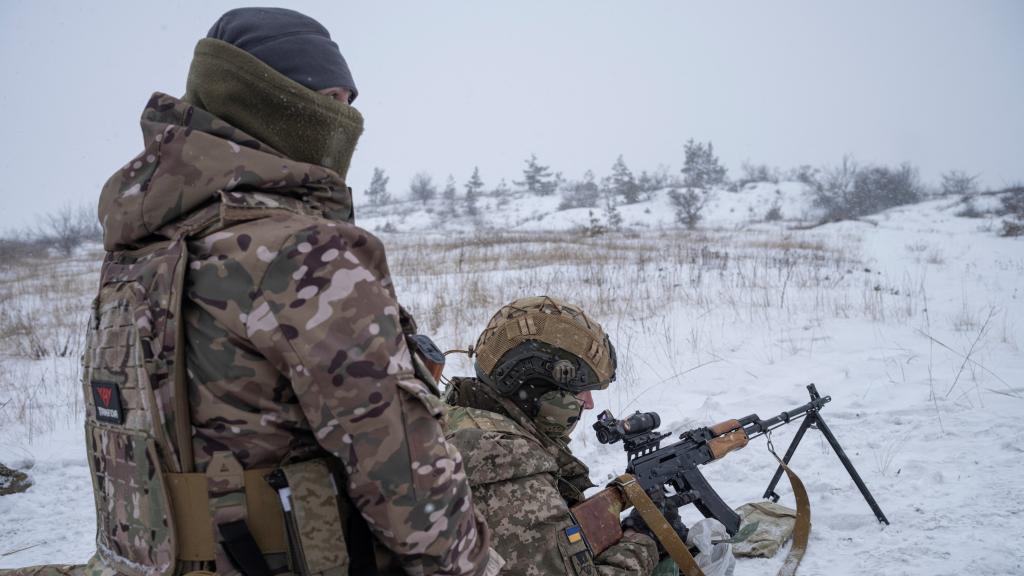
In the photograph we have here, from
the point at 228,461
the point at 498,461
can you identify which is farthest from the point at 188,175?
the point at 498,461

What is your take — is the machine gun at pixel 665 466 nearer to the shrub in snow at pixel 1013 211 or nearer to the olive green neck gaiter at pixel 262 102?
the olive green neck gaiter at pixel 262 102

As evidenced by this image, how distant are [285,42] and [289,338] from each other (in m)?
0.80

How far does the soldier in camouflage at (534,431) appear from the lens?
2.33 metres

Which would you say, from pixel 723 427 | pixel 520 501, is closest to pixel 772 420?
pixel 723 427

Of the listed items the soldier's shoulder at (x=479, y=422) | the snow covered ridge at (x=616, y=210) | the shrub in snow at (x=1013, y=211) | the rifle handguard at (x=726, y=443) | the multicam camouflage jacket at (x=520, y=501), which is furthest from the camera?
the snow covered ridge at (x=616, y=210)

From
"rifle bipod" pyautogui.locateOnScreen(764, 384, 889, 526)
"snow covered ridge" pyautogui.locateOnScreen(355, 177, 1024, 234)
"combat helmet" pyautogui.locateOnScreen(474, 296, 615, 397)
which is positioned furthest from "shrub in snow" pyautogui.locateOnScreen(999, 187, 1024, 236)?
"combat helmet" pyautogui.locateOnScreen(474, 296, 615, 397)

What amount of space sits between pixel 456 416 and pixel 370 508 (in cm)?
133

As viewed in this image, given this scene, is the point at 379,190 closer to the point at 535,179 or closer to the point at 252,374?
the point at 535,179

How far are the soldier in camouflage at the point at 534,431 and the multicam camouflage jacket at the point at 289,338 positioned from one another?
97cm

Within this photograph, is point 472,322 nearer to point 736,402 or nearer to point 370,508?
point 736,402

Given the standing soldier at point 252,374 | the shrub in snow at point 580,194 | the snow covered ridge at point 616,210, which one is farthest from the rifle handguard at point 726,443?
the shrub in snow at point 580,194

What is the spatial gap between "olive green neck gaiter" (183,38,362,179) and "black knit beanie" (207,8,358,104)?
0.25 ft

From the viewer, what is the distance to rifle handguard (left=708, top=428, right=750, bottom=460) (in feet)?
10.3

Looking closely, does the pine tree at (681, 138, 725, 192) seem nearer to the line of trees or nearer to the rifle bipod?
the line of trees
